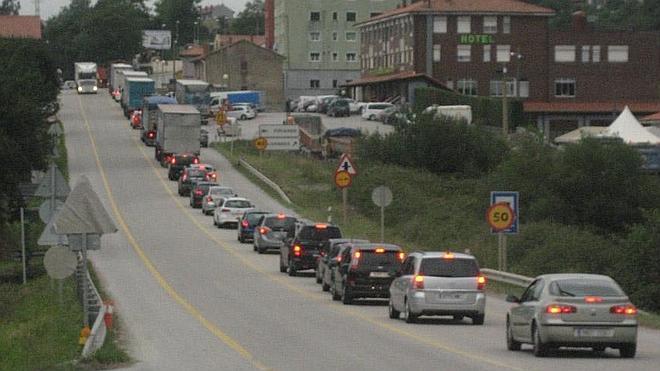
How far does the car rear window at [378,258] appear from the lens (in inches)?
1404

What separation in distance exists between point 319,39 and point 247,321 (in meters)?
149

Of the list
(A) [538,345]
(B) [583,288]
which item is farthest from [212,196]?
(B) [583,288]

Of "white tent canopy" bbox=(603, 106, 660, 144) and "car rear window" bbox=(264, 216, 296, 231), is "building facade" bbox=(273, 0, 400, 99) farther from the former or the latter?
"car rear window" bbox=(264, 216, 296, 231)

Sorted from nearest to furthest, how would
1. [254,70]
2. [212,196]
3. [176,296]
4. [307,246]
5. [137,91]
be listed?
[176,296]
[307,246]
[212,196]
[137,91]
[254,70]

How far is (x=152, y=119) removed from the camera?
104 metres

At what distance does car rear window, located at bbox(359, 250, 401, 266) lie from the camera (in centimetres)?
3566

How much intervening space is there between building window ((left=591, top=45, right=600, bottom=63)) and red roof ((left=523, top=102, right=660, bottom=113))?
428 centimetres

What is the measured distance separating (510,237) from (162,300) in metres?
22.3

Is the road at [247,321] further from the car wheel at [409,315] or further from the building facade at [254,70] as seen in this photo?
the building facade at [254,70]

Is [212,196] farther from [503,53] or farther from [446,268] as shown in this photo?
[503,53]

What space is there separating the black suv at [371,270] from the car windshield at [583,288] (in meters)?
12.7

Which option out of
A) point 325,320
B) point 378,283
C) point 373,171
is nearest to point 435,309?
point 325,320

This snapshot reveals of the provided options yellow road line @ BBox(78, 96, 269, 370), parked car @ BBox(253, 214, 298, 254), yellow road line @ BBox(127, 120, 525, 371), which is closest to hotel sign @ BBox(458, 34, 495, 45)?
yellow road line @ BBox(127, 120, 525, 371)

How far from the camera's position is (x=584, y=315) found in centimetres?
2247
